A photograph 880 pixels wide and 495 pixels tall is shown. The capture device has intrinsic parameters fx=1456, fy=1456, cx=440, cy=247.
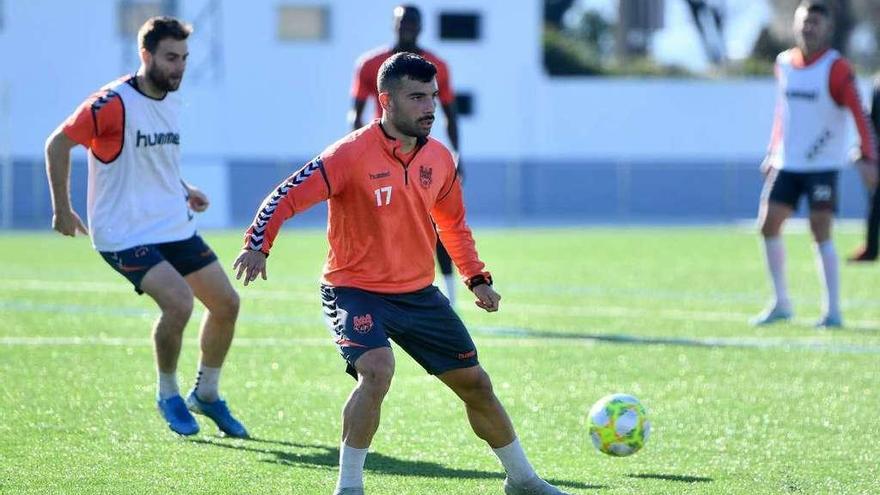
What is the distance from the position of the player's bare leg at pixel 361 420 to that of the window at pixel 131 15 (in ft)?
115

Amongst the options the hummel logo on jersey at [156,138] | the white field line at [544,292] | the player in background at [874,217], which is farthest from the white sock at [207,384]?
the player in background at [874,217]

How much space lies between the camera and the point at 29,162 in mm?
35594

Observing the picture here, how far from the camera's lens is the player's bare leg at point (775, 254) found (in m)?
12.0

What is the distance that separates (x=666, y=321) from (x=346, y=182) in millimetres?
6949

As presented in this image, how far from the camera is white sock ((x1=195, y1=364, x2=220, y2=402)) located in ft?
24.2

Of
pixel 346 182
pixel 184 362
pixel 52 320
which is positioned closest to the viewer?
pixel 346 182

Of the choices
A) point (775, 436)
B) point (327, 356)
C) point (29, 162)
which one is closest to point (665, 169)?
point (29, 162)

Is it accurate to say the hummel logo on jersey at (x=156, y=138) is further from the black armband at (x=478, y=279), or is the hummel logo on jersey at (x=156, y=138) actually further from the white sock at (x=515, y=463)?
the white sock at (x=515, y=463)

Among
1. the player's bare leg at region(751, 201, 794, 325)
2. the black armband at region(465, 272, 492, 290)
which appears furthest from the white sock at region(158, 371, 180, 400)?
the player's bare leg at region(751, 201, 794, 325)

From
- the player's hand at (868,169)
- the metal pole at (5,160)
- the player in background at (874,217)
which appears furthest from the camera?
the metal pole at (5,160)

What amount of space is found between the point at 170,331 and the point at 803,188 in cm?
648

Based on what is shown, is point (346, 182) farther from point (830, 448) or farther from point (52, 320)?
point (52, 320)

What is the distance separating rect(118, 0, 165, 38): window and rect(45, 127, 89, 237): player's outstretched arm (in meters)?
33.1

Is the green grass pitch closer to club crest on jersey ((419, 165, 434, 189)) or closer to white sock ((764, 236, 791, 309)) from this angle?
white sock ((764, 236, 791, 309))
